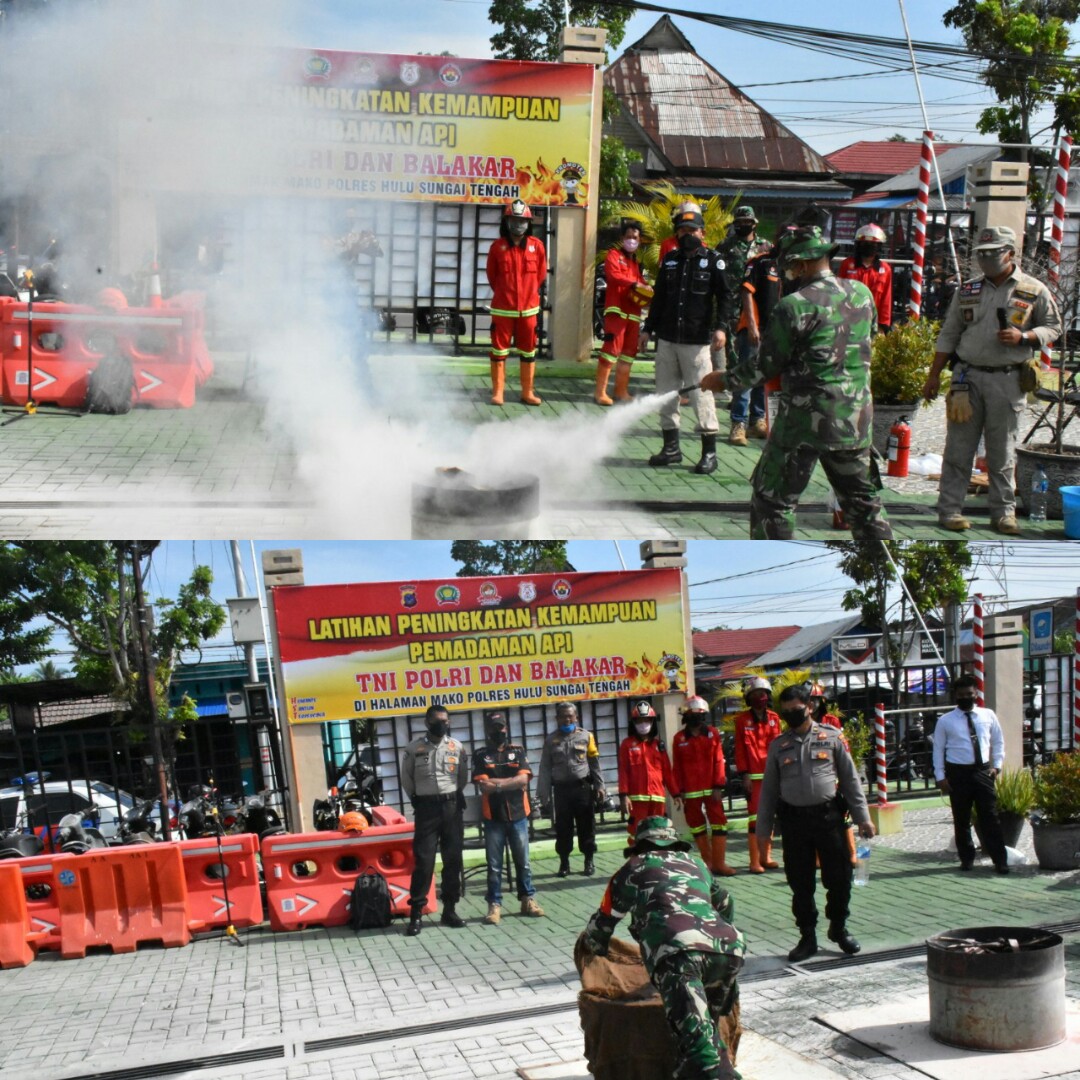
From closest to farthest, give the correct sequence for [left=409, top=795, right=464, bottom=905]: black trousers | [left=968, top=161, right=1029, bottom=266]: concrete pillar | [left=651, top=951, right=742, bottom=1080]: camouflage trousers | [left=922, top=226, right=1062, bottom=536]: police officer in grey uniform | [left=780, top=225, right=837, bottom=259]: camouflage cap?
[left=651, top=951, right=742, bottom=1080]: camouflage trousers → [left=780, top=225, right=837, bottom=259]: camouflage cap → [left=409, top=795, right=464, bottom=905]: black trousers → [left=922, top=226, right=1062, bottom=536]: police officer in grey uniform → [left=968, top=161, right=1029, bottom=266]: concrete pillar

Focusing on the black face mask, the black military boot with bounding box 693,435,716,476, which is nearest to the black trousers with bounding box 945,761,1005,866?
the black face mask

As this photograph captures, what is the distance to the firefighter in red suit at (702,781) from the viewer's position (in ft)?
29.8

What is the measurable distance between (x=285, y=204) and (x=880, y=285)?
5.88 m

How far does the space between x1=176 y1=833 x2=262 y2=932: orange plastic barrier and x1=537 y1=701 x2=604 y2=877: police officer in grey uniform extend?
7.13 feet

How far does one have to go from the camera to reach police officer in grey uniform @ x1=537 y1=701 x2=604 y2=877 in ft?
30.5

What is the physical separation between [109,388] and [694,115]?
24.4 ft

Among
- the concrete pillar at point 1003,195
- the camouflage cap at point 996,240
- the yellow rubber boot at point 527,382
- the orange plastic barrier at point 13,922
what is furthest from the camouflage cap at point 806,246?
the orange plastic barrier at point 13,922

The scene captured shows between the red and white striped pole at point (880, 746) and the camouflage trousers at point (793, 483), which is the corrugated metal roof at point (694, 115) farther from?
the red and white striped pole at point (880, 746)

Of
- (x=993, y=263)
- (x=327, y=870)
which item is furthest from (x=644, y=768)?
(x=993, y=263)

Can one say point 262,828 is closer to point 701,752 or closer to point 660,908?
point 701,752

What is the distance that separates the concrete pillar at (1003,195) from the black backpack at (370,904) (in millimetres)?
7622

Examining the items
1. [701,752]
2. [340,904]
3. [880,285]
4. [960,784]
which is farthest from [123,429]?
[960,784]

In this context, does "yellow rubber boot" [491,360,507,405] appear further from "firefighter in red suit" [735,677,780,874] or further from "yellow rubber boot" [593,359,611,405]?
"firefighter in red suit" [735,677,780,874]

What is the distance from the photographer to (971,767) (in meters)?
8.40
